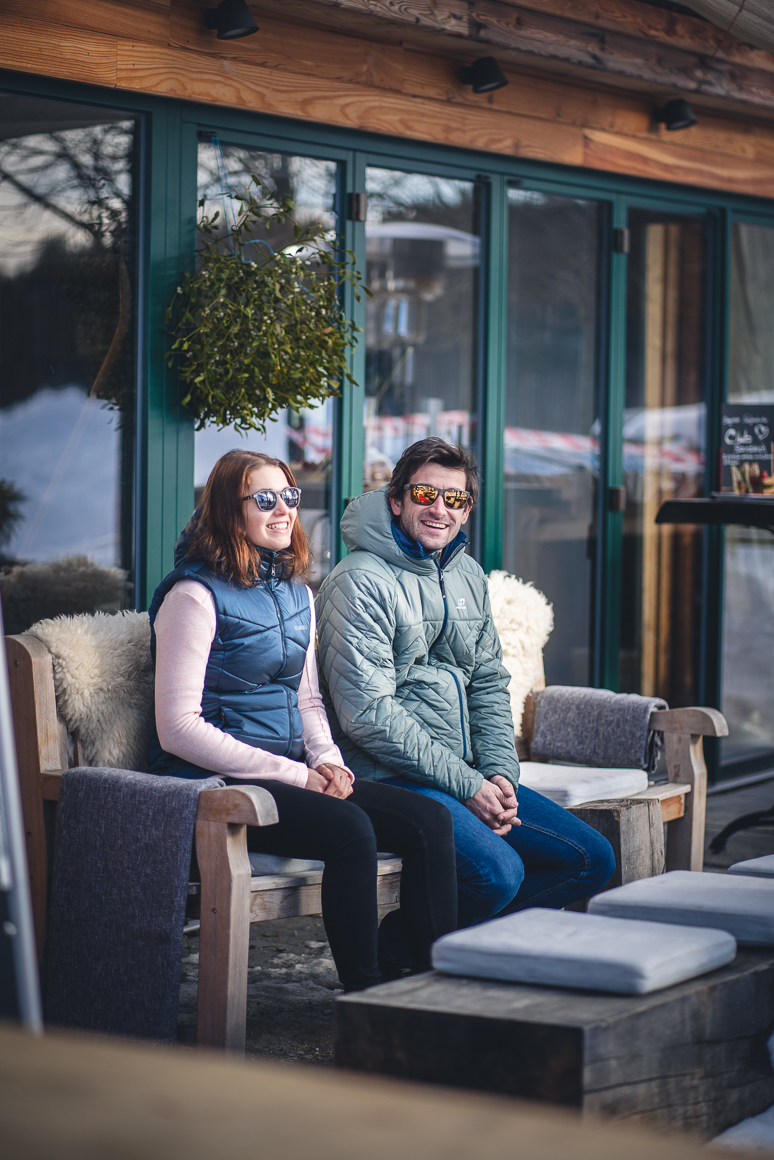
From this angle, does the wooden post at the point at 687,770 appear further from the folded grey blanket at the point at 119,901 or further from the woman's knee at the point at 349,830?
the folded grey blanket at the point at 119,901

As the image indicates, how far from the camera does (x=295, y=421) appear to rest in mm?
4484

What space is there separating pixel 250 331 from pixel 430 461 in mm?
856

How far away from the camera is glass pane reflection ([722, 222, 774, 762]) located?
5934 mm

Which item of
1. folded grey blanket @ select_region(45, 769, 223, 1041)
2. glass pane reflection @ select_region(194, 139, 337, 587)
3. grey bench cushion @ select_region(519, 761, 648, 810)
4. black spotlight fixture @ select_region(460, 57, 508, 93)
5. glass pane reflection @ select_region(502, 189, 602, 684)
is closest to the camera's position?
folded grey blanket @ select_region(45, 769, 223, 1041)

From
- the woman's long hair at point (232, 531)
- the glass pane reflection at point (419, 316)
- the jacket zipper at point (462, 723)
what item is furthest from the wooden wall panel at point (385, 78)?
the jacket zipper at point (462, 723)

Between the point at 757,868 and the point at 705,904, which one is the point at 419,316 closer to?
the point at 757,868

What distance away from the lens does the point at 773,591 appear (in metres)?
6.12

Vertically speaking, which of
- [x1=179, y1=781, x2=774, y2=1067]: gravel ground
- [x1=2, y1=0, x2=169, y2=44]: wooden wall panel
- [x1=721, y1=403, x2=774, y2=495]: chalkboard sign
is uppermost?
[x1=2, y1=0, x2=169, y2=44]: wooden wall panel

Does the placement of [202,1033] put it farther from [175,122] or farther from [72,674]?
[175,122]

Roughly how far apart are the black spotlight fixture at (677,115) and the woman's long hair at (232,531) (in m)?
3.02

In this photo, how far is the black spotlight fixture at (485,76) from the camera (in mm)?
4484

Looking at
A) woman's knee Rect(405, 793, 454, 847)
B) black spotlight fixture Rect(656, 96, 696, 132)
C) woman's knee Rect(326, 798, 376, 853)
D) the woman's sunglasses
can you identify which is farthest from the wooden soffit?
woman's knee Rect(326, 798, 376, 853)

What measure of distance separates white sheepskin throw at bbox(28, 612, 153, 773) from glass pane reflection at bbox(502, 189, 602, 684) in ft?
7.90

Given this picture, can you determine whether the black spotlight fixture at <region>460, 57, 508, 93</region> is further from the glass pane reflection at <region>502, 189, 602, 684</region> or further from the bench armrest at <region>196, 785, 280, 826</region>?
the bench armrest at <region>196, 785, 280, 826</region>
